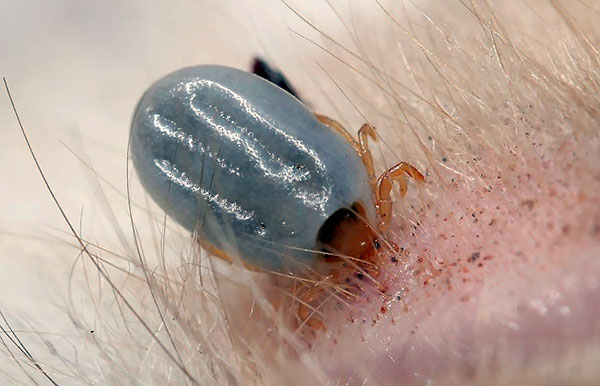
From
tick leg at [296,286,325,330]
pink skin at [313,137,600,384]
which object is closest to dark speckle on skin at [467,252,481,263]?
pink skin at [313,137,600,384]

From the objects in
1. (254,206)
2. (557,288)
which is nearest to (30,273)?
(254,206)

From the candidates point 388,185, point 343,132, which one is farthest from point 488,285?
point 343,132

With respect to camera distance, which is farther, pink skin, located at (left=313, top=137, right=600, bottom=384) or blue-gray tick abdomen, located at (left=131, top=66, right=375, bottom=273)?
blue-gray tick abdomen, located at (left=131, top=66, right=375, bottom=273)

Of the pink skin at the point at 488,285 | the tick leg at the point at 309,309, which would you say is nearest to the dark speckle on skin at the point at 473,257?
the pink skin at the point at 488,285

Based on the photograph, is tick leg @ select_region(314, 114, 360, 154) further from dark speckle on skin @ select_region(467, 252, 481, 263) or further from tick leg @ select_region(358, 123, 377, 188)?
dark speckle on skin @ select_region(467, 252, 481, 263)

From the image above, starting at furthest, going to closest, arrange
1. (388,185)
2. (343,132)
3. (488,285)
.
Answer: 1. (343,132)
2. (388,185)
3. (488,285)

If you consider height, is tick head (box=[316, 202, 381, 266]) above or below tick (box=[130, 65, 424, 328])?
below

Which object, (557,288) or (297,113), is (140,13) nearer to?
(297,113)

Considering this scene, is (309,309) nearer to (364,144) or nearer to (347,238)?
(347,238)

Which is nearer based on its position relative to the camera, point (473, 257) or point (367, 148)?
point (473, 257)
